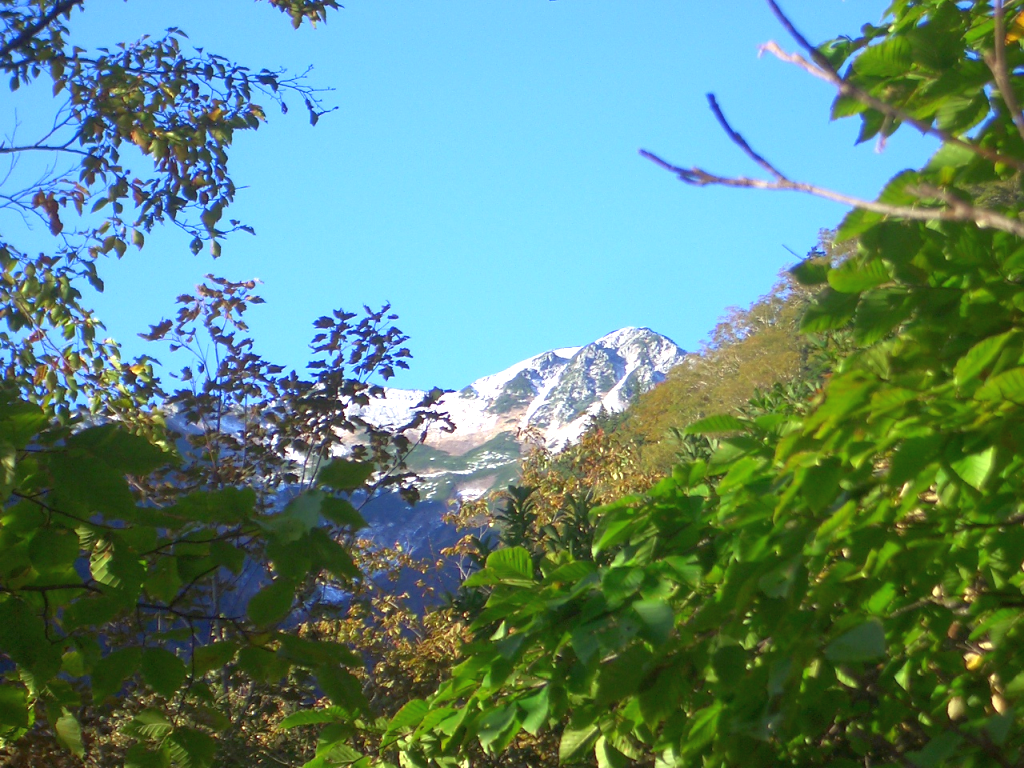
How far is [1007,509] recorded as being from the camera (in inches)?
60.2

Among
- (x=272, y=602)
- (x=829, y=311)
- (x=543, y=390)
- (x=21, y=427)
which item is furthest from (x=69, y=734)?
(x=543, y=390)

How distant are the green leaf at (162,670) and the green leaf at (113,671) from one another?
0.06ft

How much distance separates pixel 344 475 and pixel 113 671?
55 centimetres

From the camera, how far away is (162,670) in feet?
5.08

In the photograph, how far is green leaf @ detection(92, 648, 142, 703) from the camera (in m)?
1.52

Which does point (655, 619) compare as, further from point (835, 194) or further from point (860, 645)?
point (835, 194)

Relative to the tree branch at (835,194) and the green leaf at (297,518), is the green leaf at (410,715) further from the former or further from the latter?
the tree branch at (835,194)

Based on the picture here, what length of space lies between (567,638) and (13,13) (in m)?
4.20

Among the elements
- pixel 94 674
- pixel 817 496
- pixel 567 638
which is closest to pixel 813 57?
pixel 817 496

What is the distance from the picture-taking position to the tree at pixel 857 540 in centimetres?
126

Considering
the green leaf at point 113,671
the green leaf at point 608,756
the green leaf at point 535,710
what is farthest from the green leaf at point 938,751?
the green leaf at point 113,671

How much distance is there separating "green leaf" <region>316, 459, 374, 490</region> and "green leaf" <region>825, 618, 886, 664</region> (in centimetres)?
72

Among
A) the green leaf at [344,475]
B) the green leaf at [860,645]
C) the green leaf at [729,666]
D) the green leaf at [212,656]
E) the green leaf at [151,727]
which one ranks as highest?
the green leaf at [344,475]

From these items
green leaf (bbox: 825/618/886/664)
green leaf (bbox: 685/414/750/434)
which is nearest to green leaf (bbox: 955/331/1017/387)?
green leaf (bbox: 825/618/886/664)
